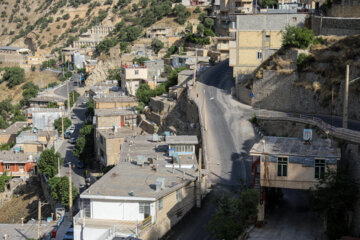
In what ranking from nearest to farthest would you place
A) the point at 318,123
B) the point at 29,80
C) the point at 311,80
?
the point at 318,123, the point at 311,80, the point at 29,80

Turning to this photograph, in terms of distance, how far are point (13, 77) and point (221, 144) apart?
6523cm

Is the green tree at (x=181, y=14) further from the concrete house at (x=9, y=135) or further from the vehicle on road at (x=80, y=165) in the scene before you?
the vehicle on road at (x=80, y=165)

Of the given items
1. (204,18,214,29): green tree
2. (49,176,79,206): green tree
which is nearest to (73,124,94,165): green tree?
(49,176,79,206): green tree

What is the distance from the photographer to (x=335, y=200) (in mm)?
18531

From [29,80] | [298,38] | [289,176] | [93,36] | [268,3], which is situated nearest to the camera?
[289,176]

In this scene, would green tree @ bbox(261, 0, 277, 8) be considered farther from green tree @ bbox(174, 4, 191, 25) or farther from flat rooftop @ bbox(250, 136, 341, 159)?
flat rooftop @ bbox(250, 136, 341, 159)

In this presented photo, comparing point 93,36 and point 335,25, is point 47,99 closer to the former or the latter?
point 335,25

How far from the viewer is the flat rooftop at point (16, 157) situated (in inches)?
1658

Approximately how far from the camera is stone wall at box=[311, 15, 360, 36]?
31250 mm

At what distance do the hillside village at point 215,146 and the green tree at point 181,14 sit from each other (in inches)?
524

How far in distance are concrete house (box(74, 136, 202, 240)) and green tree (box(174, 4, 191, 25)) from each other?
5520 centimetres

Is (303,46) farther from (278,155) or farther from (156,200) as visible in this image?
(156,200)

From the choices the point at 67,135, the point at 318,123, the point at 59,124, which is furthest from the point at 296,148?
the point at 59,124

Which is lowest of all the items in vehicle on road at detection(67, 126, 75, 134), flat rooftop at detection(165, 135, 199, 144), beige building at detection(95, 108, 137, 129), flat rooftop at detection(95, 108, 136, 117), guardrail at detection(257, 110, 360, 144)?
vehicle on road at detection(67, 126, 75, 134)
